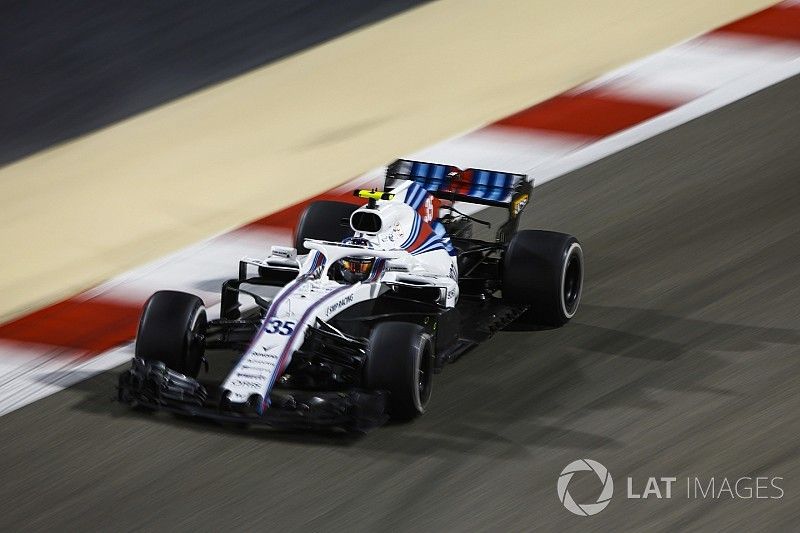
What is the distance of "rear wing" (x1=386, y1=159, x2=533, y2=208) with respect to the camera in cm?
913

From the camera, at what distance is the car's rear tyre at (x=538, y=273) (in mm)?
8523

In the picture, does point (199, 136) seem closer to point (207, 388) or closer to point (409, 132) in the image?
point (409, 132)

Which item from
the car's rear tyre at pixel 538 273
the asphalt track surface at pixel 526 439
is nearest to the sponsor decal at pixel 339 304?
the asphalt track surface at pixel 526 439

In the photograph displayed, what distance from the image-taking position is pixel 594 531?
650 centimetres

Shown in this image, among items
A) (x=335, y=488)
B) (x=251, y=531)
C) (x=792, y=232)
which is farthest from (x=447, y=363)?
(x=792, y=232)

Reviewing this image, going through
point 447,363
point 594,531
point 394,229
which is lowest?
point 594,531

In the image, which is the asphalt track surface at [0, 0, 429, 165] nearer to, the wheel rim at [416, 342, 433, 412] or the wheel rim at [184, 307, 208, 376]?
the wheel rim at [184, 307, 208, 376]

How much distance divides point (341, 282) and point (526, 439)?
4.68ft

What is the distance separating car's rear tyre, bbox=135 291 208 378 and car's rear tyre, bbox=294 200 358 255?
60.4 inches

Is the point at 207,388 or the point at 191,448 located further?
the point at 207,388

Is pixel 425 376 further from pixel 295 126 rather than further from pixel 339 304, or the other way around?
pixel 295 126

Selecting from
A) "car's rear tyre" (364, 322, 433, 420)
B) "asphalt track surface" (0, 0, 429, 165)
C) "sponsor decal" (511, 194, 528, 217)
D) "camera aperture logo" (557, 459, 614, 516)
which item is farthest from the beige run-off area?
"camera aperture logo" (557, 459, 614, 516)

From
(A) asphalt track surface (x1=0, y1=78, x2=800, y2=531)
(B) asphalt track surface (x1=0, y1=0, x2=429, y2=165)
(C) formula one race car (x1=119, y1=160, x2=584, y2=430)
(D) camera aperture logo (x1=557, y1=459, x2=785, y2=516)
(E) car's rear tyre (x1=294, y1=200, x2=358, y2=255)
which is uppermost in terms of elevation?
(B) asphalt track surface (x1=0, y1=0, x2=429, y2=165)

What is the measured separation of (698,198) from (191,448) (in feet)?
16.0
